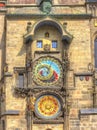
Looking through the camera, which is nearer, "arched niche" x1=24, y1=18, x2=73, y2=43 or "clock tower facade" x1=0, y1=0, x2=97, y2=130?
"clock tower facade" x1=0, y1=0, x2=97, y2=130

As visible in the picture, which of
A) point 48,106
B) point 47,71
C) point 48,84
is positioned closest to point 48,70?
point 47,71

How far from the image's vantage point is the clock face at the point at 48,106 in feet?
97.7

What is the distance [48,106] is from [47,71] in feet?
7.26

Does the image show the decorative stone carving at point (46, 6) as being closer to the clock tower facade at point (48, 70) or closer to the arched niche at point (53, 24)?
the clock tower facade at point (48, 70)

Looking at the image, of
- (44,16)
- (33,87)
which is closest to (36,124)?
(33,87)

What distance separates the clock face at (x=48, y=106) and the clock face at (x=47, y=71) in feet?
3.08

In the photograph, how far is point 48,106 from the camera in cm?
2998

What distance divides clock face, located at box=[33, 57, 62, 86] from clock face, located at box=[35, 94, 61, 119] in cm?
94

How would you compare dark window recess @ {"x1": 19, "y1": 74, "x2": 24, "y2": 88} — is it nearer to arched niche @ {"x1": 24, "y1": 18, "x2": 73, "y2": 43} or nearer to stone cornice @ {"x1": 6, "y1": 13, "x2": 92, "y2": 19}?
arched niche @ {"x1": 24, "y1": 18, "x2": 73, "y2": 43}

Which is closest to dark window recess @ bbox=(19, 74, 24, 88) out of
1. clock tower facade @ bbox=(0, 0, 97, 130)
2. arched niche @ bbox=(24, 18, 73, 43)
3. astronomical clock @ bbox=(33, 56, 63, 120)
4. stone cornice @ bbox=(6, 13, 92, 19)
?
clock tower facade @ bbox=(0, 0, 97, 130)

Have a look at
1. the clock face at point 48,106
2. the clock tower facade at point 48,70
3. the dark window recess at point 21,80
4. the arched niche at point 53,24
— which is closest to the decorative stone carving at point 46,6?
the clock tower facade at point 48,70

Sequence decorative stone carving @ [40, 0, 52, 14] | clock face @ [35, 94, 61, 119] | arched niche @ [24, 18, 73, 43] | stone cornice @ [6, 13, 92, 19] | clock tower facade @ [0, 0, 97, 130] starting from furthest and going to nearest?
decorative stone carving @ [40, 0, 52, 14], stone cornice @ [6, 13, 92, 19], arched niche @ [24, 18, 73, 43], clock face @ [35, 94, 61, 119], clock tower facade @ [0, 0, 97, 130]

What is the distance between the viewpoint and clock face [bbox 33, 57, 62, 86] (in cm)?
3027

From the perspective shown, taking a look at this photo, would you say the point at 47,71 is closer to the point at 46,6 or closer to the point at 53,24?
the point at 53,24
